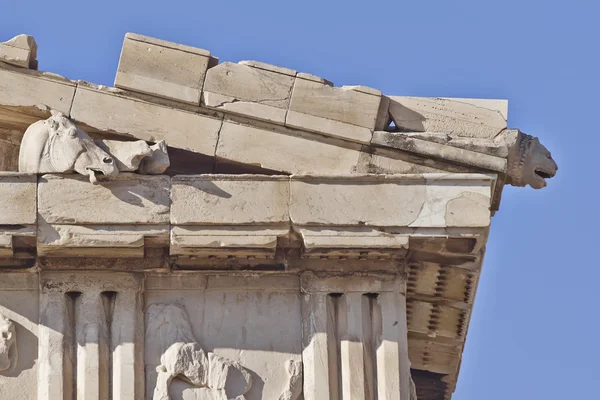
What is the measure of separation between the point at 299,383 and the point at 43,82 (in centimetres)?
307

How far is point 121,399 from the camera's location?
17.3 meters

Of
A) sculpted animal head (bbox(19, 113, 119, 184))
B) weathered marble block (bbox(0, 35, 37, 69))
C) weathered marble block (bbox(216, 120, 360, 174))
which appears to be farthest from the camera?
weathered marble block (bbox(0, 35, 37, 69))

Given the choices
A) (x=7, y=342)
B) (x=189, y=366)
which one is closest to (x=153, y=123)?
(x=189, y=366)

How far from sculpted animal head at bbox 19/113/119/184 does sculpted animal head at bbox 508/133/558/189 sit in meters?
3.10

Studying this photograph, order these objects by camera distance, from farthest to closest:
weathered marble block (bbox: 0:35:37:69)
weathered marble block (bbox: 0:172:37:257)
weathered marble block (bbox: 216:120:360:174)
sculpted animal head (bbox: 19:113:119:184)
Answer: weathered marble block (bbox: 0:35:37:69) → weathered marble block (bbox: 216:120:360:174) → sculpted animal head (bbox: 19:113:119:184) → weathered marble block (bbox: 0:172:37:257)


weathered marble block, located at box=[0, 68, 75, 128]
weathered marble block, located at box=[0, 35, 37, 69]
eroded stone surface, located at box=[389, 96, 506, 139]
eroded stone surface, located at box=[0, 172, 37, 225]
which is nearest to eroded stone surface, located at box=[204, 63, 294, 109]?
eroded stone surface, located at box=[389, 96, 506, 139]

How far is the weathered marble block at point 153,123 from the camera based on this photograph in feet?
58.6

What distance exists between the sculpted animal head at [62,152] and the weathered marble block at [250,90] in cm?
99

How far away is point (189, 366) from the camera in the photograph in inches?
688

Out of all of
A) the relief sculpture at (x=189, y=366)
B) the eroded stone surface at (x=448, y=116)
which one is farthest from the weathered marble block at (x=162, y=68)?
the relief sculpture at (x=189, y=366)

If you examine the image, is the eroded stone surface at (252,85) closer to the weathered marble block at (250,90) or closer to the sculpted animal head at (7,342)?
the weathered marble block at (250,90)

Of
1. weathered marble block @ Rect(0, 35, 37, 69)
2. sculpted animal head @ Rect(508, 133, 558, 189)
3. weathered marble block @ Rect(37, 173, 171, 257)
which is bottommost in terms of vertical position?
weathered marble block @ Rect(37, 173, 171, 257)

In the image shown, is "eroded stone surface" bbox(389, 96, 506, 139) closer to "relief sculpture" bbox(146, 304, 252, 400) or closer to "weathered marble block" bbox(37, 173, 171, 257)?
"weathered marble block" bbox(37, 173, 171, 257)

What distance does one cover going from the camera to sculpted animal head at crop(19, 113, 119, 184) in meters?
17.5
